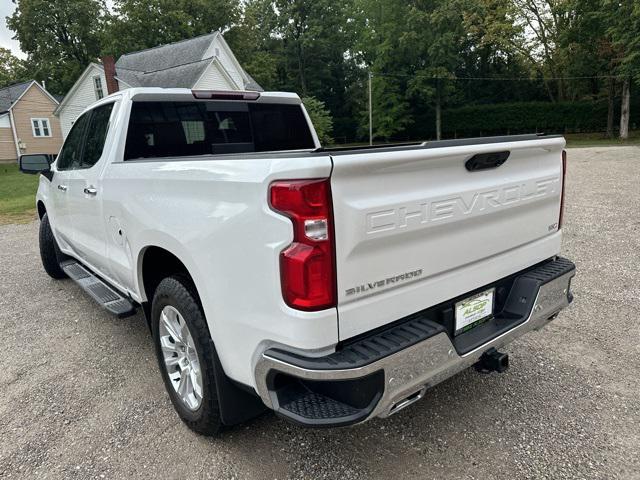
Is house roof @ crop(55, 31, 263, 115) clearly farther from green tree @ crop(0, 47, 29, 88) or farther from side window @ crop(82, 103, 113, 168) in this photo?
green tree @ crop(0, 47, 29, 88)

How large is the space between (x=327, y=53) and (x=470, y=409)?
165ft

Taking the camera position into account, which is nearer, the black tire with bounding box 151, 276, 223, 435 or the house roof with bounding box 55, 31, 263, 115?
the black tire with bounding box 151, 276, 223, 435

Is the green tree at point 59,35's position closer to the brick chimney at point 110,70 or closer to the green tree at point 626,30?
the brick chimney at point 110,70

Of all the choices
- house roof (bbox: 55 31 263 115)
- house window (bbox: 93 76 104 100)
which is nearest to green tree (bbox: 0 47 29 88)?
house roof (bbox: 55 31 263 115)

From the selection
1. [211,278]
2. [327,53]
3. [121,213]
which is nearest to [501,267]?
[211,278]

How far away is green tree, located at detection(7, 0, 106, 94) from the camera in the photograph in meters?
46.5

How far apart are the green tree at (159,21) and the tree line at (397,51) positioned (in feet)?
0.33

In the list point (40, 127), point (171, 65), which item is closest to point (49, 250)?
point (171, 65)

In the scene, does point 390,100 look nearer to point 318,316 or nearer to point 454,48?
point 454,48

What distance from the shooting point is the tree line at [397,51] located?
32.2m

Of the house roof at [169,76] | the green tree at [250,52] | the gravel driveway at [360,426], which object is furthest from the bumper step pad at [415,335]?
the green tree at [250,52]

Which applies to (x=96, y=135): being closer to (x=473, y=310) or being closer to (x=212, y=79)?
(x=473, y=310)

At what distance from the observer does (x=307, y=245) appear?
1.78 metres

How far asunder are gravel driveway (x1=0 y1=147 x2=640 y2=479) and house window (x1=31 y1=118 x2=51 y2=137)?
4053 centimetres
